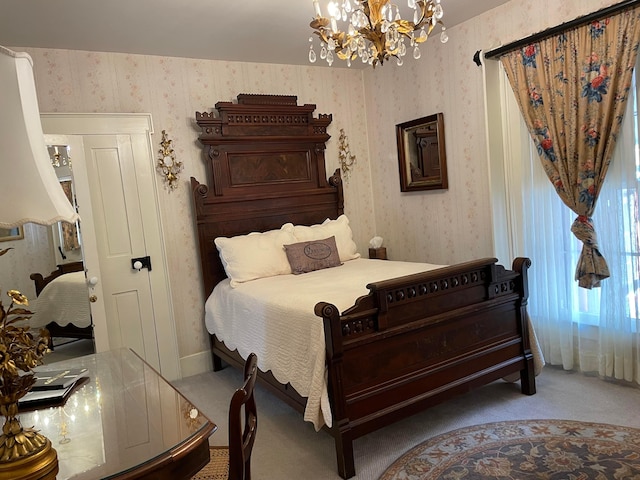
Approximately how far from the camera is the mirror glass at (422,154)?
3975mm

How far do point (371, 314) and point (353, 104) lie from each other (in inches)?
114

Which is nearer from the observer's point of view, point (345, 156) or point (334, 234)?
point (334, 234)

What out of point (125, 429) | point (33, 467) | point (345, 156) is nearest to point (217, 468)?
point (125, 429)

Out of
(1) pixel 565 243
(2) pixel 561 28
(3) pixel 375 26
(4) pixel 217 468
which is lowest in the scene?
(4) pixel 217 468

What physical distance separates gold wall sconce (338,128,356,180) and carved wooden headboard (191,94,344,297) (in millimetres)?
177

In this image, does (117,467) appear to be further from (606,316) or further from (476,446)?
(606,316)

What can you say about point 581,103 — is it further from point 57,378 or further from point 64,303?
point 64,303

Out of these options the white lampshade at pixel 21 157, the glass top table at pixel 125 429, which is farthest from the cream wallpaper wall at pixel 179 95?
the white lampshade at pixel 21 157

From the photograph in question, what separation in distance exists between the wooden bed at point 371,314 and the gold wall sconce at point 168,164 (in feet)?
0.71

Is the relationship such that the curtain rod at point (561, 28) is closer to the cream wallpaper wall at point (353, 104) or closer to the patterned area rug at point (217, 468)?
the cream wallpaper wall at point (353, 104)

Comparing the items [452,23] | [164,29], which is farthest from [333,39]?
[452,23]

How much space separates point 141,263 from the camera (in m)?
3.64

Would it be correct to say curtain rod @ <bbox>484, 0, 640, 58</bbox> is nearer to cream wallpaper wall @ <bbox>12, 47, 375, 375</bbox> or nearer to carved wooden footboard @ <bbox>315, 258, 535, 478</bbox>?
carved wooden footboard @ <bbox>315, 258, 535, 478</bbox>

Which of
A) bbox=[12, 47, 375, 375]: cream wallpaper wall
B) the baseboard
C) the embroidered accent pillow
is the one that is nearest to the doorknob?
bbox=[12, 47, 375, 375]: cream wallpaper wall
